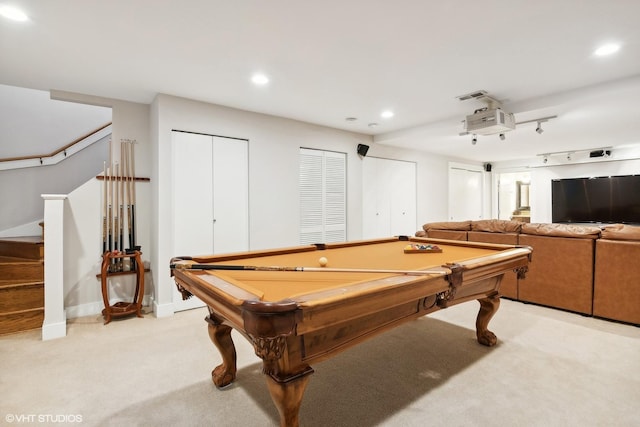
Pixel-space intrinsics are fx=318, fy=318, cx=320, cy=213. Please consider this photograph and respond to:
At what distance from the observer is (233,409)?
175cm

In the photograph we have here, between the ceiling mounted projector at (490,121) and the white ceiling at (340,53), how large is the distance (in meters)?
0.18

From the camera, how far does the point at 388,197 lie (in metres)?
5.82

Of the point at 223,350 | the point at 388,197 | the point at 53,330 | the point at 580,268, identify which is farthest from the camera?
the point at 388,197

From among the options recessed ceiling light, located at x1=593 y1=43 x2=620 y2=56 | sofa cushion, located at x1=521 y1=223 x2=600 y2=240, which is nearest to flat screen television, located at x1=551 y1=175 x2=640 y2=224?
sofa cushion, located at x1=521 y1=223 x2=600 y2=240

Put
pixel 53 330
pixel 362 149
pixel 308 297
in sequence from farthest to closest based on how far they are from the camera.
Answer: pixel 362 149, pixel 53 330, pixel 308 297

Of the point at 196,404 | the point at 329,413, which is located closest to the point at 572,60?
the point at 329,413

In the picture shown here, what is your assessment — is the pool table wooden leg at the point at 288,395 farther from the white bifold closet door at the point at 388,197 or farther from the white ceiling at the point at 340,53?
the white bifold closet door at the point at 388,197

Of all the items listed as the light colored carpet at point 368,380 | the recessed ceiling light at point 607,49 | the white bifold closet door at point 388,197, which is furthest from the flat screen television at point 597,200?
the recessed ceiling light at point 607,49

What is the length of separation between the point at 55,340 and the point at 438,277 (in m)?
3.17

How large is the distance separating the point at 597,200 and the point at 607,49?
575 centimetres

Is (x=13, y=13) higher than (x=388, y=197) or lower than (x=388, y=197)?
higher

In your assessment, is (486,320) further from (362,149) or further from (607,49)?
(362,149)

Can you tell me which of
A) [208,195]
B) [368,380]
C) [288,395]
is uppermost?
[208,195]

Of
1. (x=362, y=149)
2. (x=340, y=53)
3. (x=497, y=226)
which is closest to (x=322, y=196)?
(x=362, y=149)
